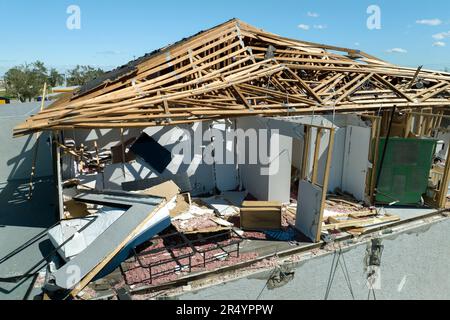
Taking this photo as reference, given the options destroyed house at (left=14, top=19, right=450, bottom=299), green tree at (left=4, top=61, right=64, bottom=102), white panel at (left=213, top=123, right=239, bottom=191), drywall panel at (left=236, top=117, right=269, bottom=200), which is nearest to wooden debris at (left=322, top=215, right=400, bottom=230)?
destroyed house at (left=14, top=19, right=450, bottom=299)

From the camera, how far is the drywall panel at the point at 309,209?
764cm

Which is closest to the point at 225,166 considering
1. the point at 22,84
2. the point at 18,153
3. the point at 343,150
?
the point at 343,150

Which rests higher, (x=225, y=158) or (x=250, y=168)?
(x=225, y=158)

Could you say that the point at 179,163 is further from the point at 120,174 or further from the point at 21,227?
the point at 21,227

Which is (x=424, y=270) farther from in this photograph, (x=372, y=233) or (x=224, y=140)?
(x=224, y=140)

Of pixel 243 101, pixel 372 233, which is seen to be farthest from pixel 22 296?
pixel 372 233

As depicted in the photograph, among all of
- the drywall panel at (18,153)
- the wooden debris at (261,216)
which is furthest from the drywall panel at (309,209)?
the drywall panel at (18,153)

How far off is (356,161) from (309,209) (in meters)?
3.43

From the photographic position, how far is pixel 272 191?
981cm

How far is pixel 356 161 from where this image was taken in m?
10.3

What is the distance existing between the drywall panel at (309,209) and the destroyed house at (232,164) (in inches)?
1.7

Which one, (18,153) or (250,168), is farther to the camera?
(18,153)

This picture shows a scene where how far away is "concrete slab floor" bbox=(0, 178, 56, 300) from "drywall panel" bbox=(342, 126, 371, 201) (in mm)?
9221

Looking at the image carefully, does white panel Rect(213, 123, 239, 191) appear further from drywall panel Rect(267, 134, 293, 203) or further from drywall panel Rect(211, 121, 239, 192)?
drywall panel Rect(267, 134, 293, 203)
